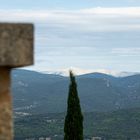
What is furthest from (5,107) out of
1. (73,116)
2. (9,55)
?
(73,116)

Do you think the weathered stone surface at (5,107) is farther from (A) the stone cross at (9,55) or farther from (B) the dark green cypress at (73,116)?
(B) the dark green cypress at (73,116)

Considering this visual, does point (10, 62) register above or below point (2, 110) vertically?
above

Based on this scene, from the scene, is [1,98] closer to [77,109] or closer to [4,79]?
[4,79]

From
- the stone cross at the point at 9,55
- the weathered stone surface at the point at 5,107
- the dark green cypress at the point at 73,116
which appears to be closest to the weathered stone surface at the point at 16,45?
the stone cross at the point at 9,55

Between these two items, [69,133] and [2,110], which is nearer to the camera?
[2,110]

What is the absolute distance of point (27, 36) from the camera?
569 centimetres

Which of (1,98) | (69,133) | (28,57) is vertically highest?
(28,57)

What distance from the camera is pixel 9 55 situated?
5.56 m

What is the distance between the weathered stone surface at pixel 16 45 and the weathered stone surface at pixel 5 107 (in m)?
0.17

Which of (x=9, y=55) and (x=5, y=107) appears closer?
→ (x=9, y=55)

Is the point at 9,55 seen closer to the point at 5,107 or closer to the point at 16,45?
the point at 16,45

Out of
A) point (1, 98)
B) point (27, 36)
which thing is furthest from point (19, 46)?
point (1, 98)

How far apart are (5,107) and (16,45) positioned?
0.63 metres

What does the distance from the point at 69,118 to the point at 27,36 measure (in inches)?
1651
